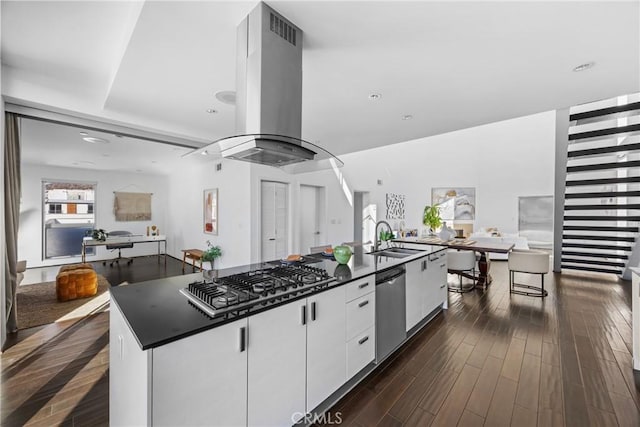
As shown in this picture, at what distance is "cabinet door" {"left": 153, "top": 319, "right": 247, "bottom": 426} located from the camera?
1019mm

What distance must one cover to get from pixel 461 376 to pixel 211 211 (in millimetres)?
5283

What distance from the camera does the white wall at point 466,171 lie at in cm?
759

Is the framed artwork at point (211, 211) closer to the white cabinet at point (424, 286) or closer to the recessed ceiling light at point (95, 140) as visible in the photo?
the recessed ceiling light at point (95, 140)

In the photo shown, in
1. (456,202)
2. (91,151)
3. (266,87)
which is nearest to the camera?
(266,87)

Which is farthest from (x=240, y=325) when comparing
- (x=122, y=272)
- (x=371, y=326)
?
(x=122, y=272)

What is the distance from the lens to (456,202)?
8977 mm

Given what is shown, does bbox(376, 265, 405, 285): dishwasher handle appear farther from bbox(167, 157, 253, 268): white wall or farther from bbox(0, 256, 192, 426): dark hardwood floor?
bbox(167, 157, 253, 268): white wall

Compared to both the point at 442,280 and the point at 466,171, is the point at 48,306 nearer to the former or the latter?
the point at 442,280

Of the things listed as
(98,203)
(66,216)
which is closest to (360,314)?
(98,203)


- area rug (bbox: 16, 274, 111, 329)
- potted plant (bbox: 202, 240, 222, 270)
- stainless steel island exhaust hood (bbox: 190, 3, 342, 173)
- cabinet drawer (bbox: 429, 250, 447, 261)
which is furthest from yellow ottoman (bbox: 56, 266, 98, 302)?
cabinet drawer (bbox: 429, 250, 447, 261)

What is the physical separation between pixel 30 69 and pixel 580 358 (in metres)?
5.49

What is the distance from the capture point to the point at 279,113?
5.46 feet

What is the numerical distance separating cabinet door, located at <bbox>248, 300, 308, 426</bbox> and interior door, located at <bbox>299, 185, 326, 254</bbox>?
4546mm

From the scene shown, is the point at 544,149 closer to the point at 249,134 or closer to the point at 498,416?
the point at 498,416
